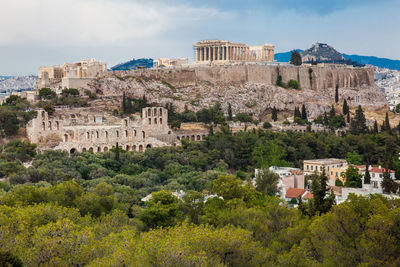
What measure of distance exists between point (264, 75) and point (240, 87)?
640cm

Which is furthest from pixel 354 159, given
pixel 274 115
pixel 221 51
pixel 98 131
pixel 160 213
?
pixel 221 51

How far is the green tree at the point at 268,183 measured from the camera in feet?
140

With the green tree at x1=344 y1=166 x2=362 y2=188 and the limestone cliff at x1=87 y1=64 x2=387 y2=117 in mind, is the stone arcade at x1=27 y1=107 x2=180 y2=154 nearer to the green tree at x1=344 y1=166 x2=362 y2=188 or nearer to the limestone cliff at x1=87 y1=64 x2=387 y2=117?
the limestone cliff at x1=87 y1=64 x2=387 y2=117

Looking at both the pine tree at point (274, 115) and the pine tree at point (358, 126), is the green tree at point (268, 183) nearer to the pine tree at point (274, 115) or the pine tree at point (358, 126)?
the pine tree at point (358, 126)

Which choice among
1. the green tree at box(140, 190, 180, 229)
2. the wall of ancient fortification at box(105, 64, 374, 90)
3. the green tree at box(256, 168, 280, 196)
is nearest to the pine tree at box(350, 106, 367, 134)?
the wall of ancient fortification at box(105, 64, 374, 90)

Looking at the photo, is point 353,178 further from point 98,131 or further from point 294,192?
point 98,131

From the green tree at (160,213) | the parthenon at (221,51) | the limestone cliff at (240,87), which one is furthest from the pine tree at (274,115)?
the green tree at (160,213)

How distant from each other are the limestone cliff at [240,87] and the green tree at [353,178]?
30.4 meters

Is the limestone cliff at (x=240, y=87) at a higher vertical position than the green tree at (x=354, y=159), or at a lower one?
higher

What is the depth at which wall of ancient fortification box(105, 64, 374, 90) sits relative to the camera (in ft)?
273

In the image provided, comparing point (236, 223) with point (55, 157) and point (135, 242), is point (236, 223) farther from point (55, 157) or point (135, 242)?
point (55, 157)

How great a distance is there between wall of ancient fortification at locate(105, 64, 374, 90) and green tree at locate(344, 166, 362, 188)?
124ft

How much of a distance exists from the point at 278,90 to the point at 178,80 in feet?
50.1

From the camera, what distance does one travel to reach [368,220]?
22594mm
